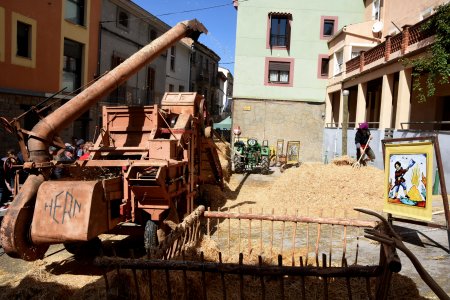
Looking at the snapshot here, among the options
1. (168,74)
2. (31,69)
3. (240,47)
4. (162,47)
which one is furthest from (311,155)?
(162,47)

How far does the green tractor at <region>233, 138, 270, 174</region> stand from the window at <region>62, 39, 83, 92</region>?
8459 mm

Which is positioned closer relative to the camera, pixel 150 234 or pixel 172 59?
pixel 150 234

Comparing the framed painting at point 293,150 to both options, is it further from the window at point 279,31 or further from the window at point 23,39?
the window at point 23,39

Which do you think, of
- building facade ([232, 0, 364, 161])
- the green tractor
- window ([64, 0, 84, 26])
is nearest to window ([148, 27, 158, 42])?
building facade ([232, 0, 364, 161])

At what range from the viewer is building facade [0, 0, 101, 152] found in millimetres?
14406

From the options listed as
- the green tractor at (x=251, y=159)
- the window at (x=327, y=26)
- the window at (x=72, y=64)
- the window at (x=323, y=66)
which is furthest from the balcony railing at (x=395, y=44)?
the window at (x=72, y=64)

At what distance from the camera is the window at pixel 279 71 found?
2428cm

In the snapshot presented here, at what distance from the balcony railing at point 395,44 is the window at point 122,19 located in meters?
13.1

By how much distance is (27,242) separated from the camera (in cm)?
473

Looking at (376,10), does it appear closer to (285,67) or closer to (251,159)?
(285,67)

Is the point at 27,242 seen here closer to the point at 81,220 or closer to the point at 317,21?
the point at 81,220

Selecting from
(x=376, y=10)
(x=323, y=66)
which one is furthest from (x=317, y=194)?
(x=323, y=66)

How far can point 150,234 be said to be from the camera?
232 inches

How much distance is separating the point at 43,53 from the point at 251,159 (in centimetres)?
1008
